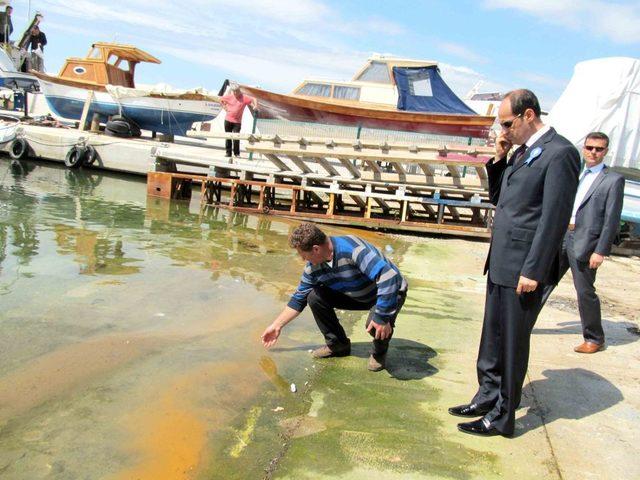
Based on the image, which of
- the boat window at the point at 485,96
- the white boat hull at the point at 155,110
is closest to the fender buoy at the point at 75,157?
the white boat hull at the point at 155,110

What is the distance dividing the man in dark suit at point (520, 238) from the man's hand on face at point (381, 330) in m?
0.72

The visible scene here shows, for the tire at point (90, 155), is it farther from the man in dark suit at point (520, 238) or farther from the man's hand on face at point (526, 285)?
the man's hand on face at point (526, 285)

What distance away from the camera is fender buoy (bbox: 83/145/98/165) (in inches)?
671

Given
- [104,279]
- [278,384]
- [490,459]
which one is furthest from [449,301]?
[104,279]

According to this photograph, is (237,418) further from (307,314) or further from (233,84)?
(233,84)

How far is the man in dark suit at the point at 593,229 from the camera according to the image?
4320 millimetres

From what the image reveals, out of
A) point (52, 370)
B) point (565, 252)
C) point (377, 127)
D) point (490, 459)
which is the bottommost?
point (52, 370)

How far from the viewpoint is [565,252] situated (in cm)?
462

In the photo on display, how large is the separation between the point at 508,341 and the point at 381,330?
92cm

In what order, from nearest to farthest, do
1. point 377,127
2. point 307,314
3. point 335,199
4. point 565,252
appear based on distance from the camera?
1. point 565,252
2. point 307,314
3. point 335,199
4. point 377,127

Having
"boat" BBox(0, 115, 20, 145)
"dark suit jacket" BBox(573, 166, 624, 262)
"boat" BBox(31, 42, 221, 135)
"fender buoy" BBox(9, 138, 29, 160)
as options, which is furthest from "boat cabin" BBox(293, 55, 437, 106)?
"dark suit jacket" BBox(573, 166, 624, 262)

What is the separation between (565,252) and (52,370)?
412 cm

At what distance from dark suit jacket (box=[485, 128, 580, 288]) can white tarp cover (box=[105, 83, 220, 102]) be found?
18.1 meters

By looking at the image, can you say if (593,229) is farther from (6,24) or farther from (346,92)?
(6,24)
